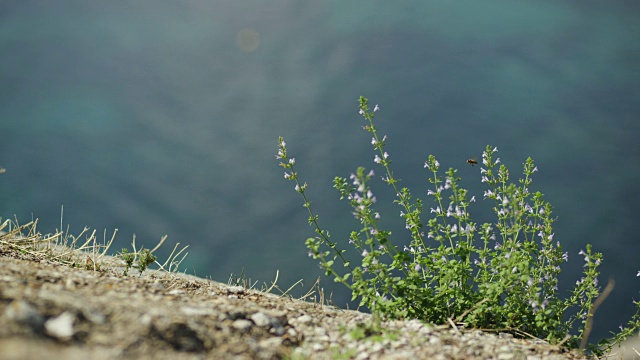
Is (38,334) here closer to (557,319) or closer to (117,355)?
(117,355)

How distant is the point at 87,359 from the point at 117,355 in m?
0.19

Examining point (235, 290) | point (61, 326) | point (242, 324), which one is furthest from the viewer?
point (235, 290)

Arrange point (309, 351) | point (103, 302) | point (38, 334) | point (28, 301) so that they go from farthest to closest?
point (309, 351), point (103, 302), point (28, 301), point (38, 334)

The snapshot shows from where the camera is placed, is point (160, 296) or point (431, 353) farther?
point (160, 296)

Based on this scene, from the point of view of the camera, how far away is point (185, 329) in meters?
3.61

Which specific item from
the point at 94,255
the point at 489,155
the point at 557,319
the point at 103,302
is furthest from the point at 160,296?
the point at 557,319

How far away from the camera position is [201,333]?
3.71 m

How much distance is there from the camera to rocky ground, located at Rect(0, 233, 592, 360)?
3102mm

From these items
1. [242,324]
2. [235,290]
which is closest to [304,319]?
[242,324]

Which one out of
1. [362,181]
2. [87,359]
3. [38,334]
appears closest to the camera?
[87,359]

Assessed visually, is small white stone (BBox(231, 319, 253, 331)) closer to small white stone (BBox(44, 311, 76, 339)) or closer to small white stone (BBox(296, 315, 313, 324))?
small white stone (BBox(296, 315, 313, 324))

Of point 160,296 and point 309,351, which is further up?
point 160,296

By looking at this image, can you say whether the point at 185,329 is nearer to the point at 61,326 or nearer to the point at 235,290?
the point at 61,326

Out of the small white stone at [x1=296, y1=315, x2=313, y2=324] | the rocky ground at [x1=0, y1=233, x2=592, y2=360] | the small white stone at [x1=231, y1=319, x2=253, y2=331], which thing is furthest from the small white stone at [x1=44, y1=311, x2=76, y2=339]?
the small white stone at [x1=296, y1=315, x2=313, y2=324]
